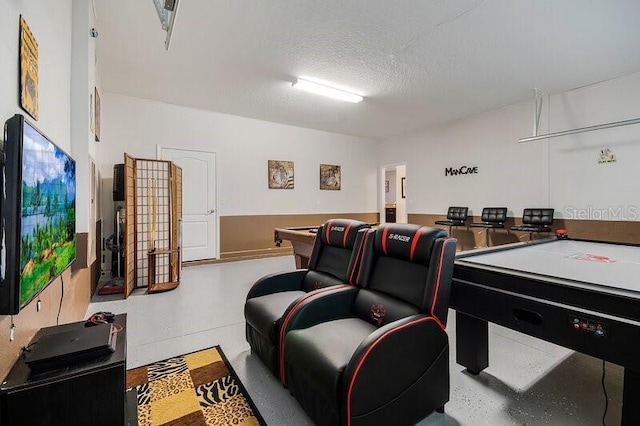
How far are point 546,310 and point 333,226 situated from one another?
1573mm

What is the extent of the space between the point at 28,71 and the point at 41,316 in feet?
4.19

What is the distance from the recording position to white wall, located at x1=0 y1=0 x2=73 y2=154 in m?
1.23

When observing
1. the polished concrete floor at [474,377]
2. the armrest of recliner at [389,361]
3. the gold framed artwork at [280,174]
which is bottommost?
the polished concrete floor at [474,377]

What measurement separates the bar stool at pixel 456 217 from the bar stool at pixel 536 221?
1163mm

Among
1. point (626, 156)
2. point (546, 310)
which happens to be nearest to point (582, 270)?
point (546, 310)

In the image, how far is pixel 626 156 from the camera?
14.7ft

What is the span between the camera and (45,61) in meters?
1.80

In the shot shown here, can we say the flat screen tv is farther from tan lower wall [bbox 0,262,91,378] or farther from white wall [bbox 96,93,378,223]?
white wall [bbox 96,93,378,223]

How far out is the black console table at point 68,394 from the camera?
104 centimetres

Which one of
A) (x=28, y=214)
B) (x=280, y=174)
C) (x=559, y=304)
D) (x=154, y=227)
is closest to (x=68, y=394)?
(x=28, y=214)

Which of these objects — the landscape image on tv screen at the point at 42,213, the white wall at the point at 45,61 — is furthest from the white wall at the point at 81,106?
the landscape image on tv screen at the point at 42,213

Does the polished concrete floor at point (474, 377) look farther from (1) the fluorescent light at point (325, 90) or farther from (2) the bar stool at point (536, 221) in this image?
(1) the fluorescent light at point (325, 90)

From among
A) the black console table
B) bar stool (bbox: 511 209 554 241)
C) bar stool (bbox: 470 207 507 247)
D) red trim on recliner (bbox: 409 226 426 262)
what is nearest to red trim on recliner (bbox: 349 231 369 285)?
red trim on recliner (bbox: 409 226 426 262)

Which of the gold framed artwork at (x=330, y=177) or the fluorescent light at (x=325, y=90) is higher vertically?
the fluorescent light at (x=325, y=90)
